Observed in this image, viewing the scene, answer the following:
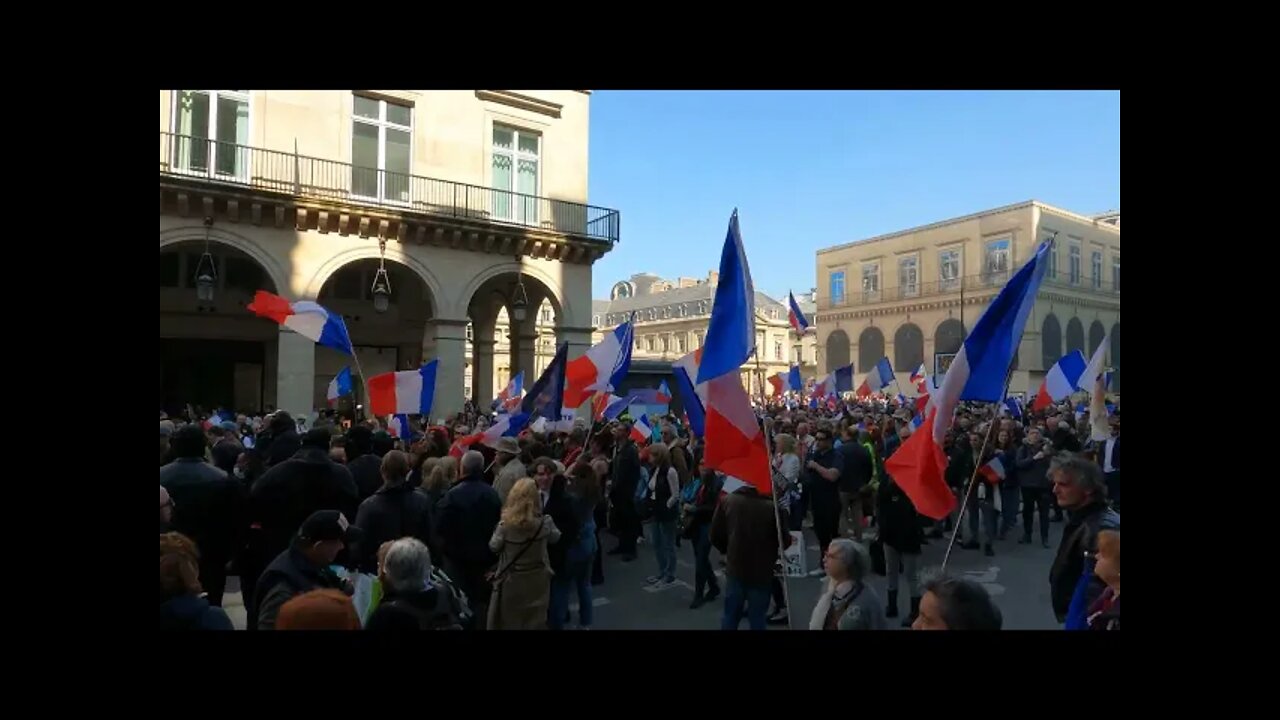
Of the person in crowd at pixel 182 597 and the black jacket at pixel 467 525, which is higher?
the person in crowd at pixel 182 597

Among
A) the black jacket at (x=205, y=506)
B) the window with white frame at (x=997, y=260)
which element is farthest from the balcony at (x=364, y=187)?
the window with white frame at (x=997, y=260)

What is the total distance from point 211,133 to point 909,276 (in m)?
44.1

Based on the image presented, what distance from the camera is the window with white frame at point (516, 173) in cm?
1980

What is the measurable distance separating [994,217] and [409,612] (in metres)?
48.8

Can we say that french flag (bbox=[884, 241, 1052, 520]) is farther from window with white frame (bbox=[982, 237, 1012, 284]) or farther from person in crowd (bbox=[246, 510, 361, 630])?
window with white frame (bbox=[982, 237, 1012, 284])

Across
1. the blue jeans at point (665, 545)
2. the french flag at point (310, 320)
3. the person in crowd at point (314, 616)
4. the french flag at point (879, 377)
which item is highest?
the french flag at point (310, 320)

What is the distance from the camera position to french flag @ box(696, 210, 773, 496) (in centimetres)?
443

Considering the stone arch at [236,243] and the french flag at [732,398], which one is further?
the stone arch at [236,243]

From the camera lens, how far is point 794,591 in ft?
25.2

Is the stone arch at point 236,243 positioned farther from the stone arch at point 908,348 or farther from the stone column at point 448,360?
the stone arch at point 908,348

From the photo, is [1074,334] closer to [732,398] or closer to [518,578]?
[732,398]

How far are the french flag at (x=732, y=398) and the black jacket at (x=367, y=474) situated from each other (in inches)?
137

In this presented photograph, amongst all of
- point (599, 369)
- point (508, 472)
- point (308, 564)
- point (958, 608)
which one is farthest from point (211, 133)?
point (958, 608)
